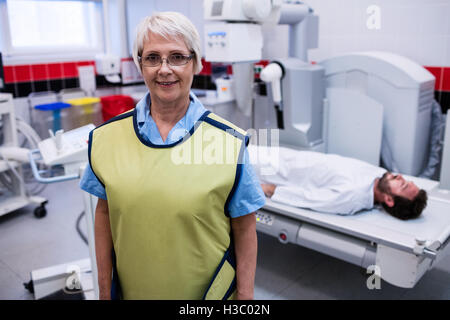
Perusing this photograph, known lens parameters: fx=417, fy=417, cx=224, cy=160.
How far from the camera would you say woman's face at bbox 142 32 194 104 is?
981mm

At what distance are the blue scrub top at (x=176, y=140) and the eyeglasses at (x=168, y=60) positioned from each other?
0.13 metres

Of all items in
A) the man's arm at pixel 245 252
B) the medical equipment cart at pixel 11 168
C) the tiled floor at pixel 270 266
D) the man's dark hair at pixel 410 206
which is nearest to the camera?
the man's arm at pixel 245 252

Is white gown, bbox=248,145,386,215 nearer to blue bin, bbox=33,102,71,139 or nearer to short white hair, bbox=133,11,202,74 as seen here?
short white hair, bbox=133,11,202,74

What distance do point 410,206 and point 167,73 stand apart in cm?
148

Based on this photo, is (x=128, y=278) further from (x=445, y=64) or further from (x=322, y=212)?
(x=445, y=64)

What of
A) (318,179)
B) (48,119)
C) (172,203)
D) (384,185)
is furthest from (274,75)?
(48,119)

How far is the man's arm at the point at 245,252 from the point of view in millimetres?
1075

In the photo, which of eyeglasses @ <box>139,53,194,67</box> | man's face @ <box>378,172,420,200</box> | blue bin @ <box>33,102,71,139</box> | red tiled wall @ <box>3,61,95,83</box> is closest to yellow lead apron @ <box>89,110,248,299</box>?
eyeglasses @ <box>139,53,194,67</box>

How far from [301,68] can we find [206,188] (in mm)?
1902

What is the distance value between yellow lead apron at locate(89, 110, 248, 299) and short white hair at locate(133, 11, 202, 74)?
180 mm

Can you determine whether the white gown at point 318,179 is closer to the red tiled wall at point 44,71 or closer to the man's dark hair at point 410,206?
the man's dark hair at point 410,206

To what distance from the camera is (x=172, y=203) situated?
969 mm

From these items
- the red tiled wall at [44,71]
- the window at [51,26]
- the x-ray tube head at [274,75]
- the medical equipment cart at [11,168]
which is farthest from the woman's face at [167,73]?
the window at [51,26]
